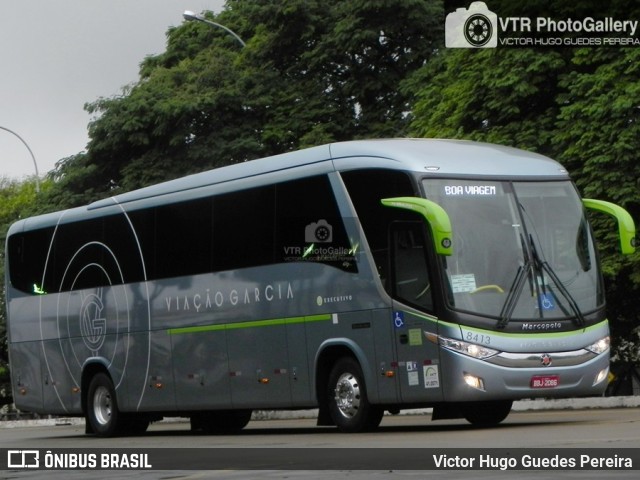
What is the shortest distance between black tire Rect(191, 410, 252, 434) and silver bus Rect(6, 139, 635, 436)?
0.04m

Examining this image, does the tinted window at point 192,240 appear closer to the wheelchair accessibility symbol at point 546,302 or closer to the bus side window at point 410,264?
the bus side window at point 410,264

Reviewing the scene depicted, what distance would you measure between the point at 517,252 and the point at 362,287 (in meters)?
2.03

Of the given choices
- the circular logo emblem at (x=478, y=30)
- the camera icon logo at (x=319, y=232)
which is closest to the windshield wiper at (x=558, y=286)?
the camera icon logo at (x=319, y=232)

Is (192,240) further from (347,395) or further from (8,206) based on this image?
(8,206)

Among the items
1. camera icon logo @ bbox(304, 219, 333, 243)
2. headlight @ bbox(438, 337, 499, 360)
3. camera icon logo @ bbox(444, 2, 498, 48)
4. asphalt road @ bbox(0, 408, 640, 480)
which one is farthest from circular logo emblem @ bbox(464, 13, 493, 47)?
headlight @ bbox(438, 337, 499, 360)

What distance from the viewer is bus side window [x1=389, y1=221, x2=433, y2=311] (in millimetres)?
19266

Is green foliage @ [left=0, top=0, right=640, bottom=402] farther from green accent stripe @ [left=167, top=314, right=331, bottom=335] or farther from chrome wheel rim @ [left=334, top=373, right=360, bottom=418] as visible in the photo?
chrome wheel rim @ [left=334, top=373, right=360, bottom=418]

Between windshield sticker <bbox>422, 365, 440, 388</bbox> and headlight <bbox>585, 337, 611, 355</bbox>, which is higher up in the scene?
headlight <bbox>585, 337, 611, 355</bbox>

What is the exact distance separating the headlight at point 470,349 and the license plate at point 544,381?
603 millimetres

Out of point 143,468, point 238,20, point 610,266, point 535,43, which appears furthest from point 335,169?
point 238,20

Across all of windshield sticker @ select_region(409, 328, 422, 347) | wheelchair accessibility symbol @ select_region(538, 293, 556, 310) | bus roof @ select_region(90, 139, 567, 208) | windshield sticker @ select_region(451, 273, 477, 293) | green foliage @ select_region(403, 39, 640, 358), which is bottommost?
windshield sticker @ select_region(409, 328, 422, 347)

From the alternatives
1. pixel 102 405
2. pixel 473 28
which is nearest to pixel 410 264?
pixel 102 405

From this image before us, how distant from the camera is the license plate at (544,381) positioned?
19.1m

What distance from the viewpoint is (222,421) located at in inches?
1000
